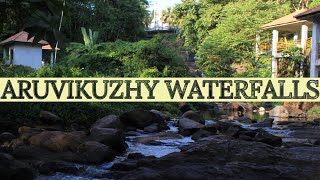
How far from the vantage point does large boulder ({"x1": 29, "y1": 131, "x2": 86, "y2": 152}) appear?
845 centimetres

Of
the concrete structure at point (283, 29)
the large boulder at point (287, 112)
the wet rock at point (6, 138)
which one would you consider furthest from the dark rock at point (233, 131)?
the concrete structure at point (283, 29)

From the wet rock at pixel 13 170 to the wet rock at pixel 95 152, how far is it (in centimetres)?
159

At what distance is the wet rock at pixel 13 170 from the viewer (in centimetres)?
604

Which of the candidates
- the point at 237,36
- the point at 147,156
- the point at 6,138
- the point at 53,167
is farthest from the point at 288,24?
the point at 53,167

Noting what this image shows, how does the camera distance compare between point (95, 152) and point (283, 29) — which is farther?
point (283, 29)

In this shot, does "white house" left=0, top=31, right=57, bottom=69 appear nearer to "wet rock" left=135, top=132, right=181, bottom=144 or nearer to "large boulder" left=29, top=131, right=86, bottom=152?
"wet rock" left=135, top=132, right=181, bottom=144

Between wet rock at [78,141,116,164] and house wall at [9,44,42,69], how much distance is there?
74.3 feet

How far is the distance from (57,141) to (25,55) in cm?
2287

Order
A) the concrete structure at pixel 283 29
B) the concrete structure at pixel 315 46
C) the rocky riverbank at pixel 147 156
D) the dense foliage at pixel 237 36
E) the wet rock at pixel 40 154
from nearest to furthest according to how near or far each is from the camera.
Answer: the rocky riverbank at pixel 147 156, the wet rock at pixel 40 154, the concrete structure at pixel 315 46, the concrete structure at pixel 283 29, the dense foliage at pixel 237 36

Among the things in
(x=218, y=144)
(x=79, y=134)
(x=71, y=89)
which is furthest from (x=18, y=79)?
(x=218, y=144)

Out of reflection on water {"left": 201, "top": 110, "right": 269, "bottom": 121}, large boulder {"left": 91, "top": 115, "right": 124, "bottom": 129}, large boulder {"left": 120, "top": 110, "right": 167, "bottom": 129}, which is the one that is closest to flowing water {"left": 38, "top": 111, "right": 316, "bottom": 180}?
large boulder {"left": 91, "top": 115, "right": 124, "bottom": 129}

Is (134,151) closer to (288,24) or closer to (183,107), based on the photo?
(183,107)

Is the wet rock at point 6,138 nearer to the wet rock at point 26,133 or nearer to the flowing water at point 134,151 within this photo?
the wet rock at point 26,133

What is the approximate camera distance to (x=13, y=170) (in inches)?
240
